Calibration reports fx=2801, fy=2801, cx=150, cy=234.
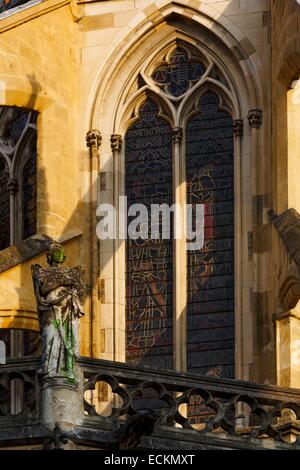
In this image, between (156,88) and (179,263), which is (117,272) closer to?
(179,263)

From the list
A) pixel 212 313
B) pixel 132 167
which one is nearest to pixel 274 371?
pixel 212 313

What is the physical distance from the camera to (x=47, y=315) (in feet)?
81.7

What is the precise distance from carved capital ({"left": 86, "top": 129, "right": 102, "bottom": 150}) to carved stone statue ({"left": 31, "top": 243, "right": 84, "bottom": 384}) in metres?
6.03

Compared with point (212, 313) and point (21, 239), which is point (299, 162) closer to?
point (212, 313)

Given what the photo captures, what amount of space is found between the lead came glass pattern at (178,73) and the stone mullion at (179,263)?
1.68ft

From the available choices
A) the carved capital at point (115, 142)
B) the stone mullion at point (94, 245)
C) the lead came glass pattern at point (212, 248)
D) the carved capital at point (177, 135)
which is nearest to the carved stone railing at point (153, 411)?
the lead came glass pattern at point (212, 248)

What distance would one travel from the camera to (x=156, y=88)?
1226 inches

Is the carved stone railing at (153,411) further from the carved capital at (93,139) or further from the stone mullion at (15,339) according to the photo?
the carved capital at (93,139)

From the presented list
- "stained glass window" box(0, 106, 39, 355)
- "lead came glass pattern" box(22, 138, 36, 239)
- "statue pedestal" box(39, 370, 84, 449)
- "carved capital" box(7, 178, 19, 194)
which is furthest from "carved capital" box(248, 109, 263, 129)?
"statue pedestal" box(39, 370, 84, 449)

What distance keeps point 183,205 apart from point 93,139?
4.20ft

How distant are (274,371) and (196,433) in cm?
434

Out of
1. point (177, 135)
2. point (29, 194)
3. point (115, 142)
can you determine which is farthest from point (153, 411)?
point (29, 194)

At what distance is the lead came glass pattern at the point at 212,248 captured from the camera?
98.1 feet

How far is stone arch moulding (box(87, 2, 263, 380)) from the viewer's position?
30.6 metres
